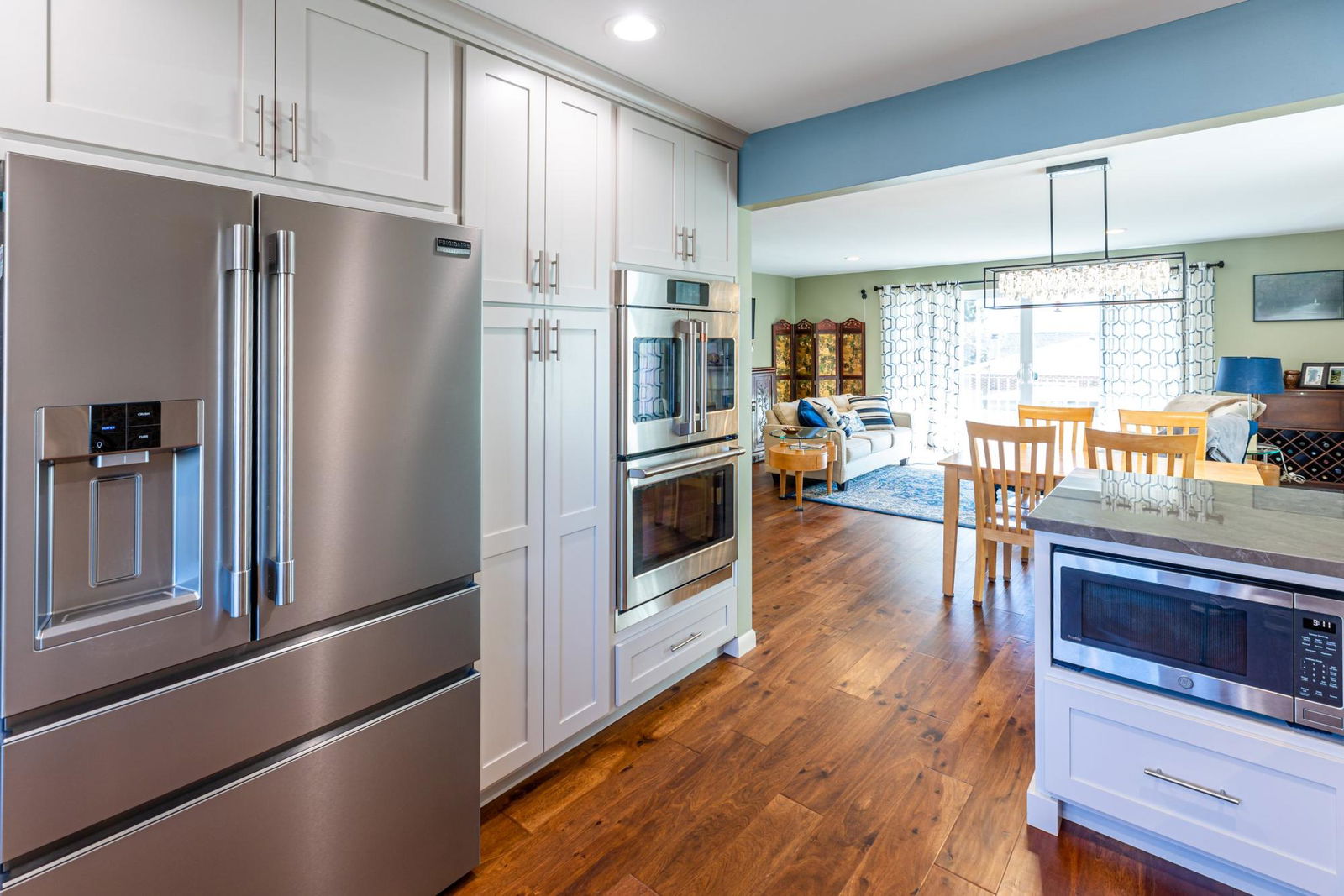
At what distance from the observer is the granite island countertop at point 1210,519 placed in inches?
60.7

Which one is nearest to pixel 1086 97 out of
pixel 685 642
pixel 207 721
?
pixel 685 642

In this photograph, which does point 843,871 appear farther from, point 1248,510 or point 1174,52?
point 1174,52

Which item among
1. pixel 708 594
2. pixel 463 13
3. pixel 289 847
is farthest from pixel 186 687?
pixel 708 594

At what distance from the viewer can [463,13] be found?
1.84m

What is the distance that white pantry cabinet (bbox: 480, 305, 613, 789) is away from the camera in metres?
2.00

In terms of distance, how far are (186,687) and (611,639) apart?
54.4 inches

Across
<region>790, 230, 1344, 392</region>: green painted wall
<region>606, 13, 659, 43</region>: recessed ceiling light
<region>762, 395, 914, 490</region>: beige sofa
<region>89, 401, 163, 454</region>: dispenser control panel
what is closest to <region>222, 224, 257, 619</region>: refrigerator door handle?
<region>89, 401, 163, 454</region>: dispenser control panel

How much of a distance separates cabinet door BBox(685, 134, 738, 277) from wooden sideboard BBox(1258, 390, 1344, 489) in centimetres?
601

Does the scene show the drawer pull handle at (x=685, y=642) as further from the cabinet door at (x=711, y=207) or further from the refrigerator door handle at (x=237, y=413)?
the refrigerator door handle at (x=237, y=413)

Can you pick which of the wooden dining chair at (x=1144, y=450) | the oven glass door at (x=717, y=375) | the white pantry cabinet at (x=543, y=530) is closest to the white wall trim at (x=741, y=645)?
the white pantry cabinet at (x=543, y=530)

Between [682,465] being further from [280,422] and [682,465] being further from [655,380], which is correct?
[280,422]

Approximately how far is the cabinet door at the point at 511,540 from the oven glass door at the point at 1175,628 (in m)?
1.54

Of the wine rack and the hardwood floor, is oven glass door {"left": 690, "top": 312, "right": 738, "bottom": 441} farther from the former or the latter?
the wine rack

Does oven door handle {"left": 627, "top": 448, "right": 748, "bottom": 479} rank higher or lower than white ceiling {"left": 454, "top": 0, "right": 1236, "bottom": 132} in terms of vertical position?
lower
